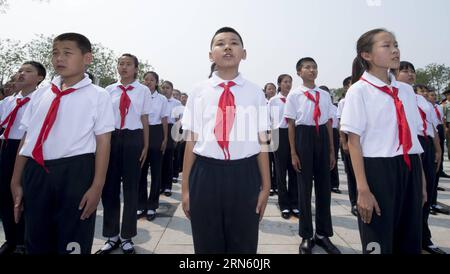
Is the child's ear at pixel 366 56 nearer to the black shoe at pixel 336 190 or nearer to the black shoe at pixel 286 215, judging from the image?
the black shoe at pixel 286 215

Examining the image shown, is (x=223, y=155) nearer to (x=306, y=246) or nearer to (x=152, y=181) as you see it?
(x=306, y=246)

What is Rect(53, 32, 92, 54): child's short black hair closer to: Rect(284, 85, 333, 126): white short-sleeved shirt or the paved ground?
the paved ground

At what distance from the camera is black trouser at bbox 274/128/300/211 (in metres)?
4.86

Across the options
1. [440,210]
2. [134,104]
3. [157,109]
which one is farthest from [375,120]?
[157,109]

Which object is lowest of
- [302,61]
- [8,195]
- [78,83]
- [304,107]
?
[8,195]

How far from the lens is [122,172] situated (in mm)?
3531

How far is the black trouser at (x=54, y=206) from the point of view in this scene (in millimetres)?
2041

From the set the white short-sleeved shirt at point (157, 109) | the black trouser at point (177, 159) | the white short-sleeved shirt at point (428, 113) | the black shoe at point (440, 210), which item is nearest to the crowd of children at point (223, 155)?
the white short-sleeved shirt at point (428, 113)

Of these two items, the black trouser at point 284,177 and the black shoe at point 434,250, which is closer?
the black shoe at point 434,250

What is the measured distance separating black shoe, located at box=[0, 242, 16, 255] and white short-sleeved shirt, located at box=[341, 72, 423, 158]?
3.90 metres

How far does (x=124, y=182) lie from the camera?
3533 mm

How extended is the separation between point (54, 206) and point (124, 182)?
1.45 m

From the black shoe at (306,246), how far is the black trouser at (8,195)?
3.30 m
